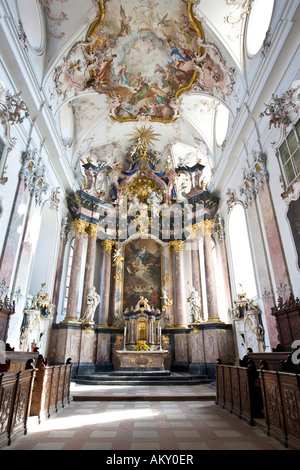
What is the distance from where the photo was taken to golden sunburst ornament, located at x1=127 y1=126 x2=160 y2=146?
16.6 meters

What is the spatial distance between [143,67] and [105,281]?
11170 millimetres

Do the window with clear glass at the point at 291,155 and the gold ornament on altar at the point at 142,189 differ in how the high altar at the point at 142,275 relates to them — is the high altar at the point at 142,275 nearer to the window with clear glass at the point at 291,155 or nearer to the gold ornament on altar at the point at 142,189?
the gold ornament on altar at the point at 142,189

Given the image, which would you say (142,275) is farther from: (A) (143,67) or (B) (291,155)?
(A) (143,67)

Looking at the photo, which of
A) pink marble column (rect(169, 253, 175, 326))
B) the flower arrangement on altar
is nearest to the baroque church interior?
the flower arrangement on altar

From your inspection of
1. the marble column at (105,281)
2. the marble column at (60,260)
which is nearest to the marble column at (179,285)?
the marble column at (105,281)

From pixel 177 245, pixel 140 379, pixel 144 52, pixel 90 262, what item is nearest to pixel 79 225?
pixel 90 262

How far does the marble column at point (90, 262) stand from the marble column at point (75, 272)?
48 cm

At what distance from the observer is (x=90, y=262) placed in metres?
15.0

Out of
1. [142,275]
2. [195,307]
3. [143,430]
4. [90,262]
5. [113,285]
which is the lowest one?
[143,430]

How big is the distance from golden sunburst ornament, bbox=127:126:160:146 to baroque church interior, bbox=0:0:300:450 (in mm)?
136

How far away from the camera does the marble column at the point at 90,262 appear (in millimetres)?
14223

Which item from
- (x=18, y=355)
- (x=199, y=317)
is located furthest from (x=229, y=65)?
(x=18, y=355)
